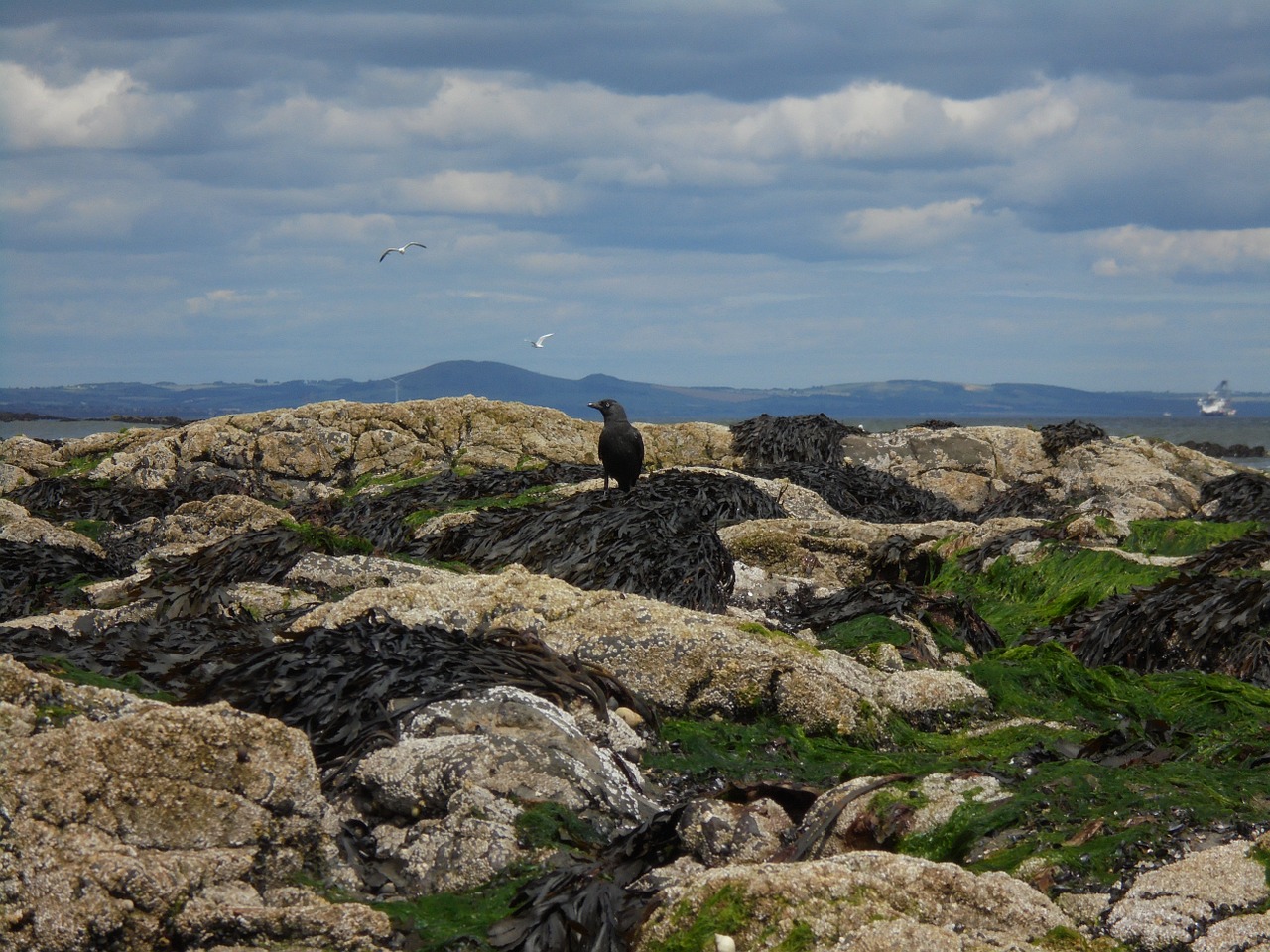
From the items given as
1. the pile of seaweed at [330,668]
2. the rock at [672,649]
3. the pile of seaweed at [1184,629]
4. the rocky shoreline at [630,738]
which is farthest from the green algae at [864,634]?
the pile of seaweed at [330,668]

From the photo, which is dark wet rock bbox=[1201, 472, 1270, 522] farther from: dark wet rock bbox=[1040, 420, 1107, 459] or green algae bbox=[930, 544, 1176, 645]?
green algae bbox=[930, 544, 1176, 645]

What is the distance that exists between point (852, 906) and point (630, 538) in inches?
289

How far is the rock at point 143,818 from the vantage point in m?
3.52

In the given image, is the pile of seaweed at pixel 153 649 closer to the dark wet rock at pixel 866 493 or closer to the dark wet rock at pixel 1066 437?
the dark wet rock at pixel 866 493

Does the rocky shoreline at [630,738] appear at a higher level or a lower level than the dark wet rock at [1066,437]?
lower

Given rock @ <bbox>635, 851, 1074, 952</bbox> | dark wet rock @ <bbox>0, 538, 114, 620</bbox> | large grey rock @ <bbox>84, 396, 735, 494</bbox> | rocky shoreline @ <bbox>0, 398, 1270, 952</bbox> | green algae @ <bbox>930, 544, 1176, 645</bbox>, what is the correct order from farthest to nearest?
1. large grey rock @ <bbox>84, 396, 735, 494</bbox>
2. green algae @ <bbox>930, 544, 1176, 645</bbox>
3. dark wet rock @ <bbox>0, 538, 114, 620</bbox>
4. rocky shoreline @ <bbox>0, 398, 1270, 952</bbox>
5. rock @ <bbox>635, 851, 1074, 952</bbox>

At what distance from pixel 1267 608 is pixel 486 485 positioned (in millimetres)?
9532

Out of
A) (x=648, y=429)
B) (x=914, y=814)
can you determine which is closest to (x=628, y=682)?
(x=914, y=814)

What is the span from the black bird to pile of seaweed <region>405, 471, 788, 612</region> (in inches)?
8.5

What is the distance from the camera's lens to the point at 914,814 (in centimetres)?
446

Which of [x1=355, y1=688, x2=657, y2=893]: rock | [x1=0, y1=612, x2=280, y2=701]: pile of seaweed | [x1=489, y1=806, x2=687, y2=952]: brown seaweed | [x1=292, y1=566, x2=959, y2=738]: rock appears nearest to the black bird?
[x1=292, y1=566, x2=959, y2=738]: rock

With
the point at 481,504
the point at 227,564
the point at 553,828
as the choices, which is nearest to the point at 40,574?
the point at 227,564

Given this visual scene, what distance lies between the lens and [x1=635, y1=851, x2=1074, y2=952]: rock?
3.37 metres

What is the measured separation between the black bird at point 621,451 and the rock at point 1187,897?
9477 millimetres
